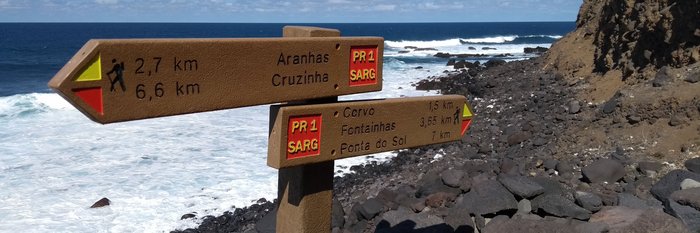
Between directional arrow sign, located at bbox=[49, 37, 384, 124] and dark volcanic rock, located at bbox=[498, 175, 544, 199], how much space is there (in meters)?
4.02

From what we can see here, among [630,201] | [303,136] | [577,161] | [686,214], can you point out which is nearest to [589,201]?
[630,201]

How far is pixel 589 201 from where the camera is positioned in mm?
6352

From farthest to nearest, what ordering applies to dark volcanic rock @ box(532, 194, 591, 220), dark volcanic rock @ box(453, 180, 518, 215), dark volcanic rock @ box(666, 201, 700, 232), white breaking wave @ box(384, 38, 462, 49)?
white breaking wave @ box(384, 38, 462, 49) < dark volcanic rock @ box(453, 180, 518, 215) < dark volcanic rock @ box(532, 194, 591, 220) < dark volcanic rock @ box(666, 201, 700, 232)

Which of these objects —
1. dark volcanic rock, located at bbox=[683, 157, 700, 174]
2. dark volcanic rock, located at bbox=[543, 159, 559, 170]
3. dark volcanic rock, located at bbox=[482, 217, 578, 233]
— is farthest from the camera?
dark volcanic rock, located at bbox=[543, 159, 559, 170]

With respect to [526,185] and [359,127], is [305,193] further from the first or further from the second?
[526,185]

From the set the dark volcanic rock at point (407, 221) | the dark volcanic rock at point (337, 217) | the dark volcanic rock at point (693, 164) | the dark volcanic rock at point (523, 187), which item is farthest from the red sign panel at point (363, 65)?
the dark volcanic rock at point (693, 164)

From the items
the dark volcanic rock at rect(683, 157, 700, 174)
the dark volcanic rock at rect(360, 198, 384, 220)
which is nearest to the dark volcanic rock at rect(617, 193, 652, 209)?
the dark volcanic rock at rect(683, 157, 700, 174)

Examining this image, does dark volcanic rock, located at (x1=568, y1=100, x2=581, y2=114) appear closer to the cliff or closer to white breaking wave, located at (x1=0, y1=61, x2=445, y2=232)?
the cliff

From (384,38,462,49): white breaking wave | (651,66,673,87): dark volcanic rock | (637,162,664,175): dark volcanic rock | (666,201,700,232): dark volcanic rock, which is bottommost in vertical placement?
(384,38,462,49): white breaking wave

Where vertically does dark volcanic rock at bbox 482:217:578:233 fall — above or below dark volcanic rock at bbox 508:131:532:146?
above

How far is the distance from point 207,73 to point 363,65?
0.82m

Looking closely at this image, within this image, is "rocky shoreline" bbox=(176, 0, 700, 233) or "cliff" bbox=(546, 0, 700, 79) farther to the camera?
"cliff" bbox=(546, 0, 700, 79)

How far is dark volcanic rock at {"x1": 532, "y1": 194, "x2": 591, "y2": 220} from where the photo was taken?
19.1 feet

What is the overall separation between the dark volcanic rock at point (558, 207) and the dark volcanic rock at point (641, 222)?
811 mm
